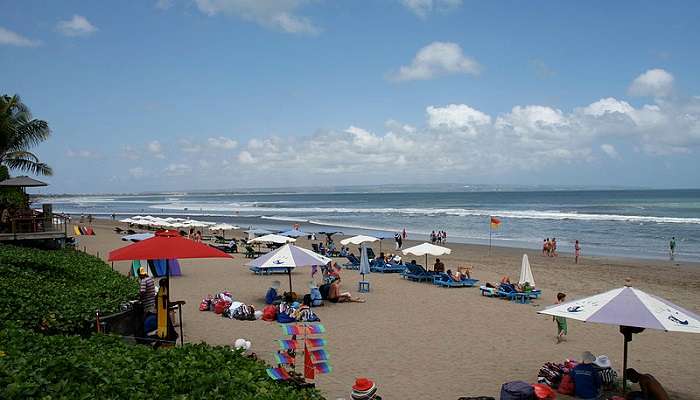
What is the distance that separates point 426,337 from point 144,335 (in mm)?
5418

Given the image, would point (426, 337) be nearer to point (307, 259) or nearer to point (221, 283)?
point (307, 259)

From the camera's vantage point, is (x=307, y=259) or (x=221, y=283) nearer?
Answer: (x=307, y=259)

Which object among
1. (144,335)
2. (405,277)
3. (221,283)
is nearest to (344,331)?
(144,335)

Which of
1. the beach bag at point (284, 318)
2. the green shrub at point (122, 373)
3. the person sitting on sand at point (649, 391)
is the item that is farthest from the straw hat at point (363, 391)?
the beach bag at point (284, 318)

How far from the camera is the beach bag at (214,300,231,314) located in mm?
12914

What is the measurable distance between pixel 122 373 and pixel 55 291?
517 cm

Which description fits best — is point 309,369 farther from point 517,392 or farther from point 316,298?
point 316,298

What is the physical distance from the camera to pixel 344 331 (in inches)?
460

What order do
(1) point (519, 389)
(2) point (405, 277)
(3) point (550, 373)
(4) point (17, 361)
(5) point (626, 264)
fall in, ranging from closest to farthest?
(4) point (17, 361)
(1) point (519, 389)
(3) point (550, 373)
(2) point (405, 277)
(5) point (626, 264)

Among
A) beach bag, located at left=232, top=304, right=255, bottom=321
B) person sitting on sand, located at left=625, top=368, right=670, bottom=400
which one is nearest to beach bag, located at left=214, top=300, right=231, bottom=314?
beach bag, located at left=232, top=304, right=255, bottom=321

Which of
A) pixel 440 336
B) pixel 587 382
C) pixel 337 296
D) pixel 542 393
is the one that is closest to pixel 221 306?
pixel 337 296

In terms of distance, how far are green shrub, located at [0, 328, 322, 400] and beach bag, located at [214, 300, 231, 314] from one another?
24.4ft

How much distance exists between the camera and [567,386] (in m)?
8.09

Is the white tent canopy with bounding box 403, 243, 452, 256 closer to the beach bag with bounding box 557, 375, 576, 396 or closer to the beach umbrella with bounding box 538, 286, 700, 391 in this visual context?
the beach bag with bounding box 557, 375, 576, 396
